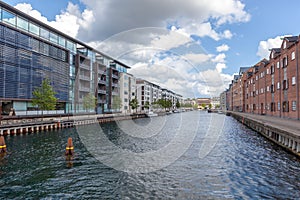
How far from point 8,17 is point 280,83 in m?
55.8

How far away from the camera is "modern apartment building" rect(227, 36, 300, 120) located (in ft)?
135

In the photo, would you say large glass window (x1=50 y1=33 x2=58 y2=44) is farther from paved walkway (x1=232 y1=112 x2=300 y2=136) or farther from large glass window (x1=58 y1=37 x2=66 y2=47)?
paved walkway (x1=232 y1=112 x2=300 y2=136)

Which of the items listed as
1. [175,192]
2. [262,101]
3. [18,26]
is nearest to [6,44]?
[18,26]

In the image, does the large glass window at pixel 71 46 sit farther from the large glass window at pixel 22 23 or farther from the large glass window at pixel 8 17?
the large glass window at pixel 8 17

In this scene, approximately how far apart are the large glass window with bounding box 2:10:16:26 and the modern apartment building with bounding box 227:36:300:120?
5126cm

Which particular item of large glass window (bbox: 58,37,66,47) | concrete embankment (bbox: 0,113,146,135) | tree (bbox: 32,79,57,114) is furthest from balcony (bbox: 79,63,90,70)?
tree (bbox: 32,79,57,114)

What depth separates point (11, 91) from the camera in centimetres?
4050

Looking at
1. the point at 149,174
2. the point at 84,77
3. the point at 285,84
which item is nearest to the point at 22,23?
the point at 84,77

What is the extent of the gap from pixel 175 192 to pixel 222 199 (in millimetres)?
2342

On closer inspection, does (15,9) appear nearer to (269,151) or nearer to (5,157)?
(5,157)

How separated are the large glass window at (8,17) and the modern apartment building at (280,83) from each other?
51263mm

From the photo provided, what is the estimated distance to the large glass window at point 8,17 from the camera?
39.9 m

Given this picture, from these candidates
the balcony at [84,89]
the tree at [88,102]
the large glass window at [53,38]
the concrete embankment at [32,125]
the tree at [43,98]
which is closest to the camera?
the concrete embankment at [32,125]

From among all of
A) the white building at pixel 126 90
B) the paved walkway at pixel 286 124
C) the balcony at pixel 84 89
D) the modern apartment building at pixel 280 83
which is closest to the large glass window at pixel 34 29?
the balcony at pixel 84 89
